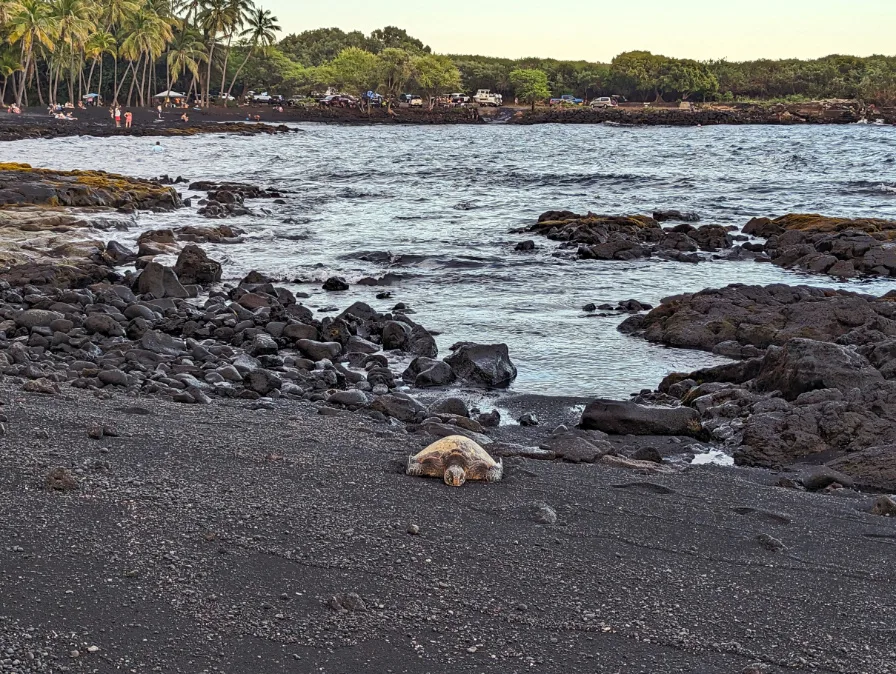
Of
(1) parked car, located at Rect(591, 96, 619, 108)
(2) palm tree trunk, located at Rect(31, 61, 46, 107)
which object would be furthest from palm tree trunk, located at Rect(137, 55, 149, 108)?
(1) parked car, located at Rect(591, 96, 619, 108)

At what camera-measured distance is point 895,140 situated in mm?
69812

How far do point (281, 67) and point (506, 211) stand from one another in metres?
103

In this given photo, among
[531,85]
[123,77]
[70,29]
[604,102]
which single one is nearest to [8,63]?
[70,29]

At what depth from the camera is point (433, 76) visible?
12369 centimetres

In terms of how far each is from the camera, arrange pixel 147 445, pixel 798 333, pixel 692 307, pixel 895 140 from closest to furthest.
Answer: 1. pixel 147 445
2. pixel 798 333
3. pixel 692 307
4. pixel 895 140

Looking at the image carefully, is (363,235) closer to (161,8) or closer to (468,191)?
(468,191)

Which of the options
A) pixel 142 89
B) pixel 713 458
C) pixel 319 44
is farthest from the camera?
pixel 319 44

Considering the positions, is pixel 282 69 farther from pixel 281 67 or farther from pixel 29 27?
pixel 29 27

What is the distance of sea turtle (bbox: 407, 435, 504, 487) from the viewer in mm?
5090

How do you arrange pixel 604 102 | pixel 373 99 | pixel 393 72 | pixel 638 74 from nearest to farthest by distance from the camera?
pixel 373 99 < pixel 393 72 < pixel 604 102 < pixel 638 74

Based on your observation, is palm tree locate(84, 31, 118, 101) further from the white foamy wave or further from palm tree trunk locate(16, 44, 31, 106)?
the white foamy wave

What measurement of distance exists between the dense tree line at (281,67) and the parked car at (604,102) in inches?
146

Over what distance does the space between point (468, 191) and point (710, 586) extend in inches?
1124

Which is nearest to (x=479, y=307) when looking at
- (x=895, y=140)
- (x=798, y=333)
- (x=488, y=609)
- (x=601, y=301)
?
(x=601, y=301)
